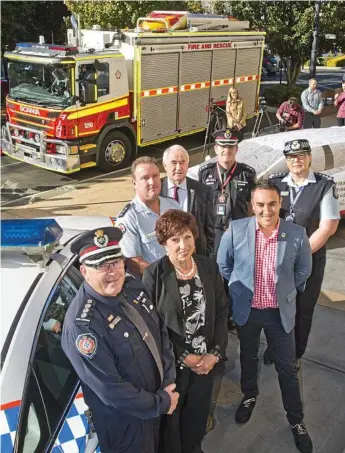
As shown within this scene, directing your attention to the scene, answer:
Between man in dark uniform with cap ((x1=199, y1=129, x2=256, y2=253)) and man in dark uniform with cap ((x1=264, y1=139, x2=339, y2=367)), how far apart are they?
1.70ft

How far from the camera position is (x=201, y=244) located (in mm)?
3758

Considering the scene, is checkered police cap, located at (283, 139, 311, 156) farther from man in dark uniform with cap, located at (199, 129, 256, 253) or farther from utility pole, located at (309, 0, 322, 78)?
utility pole, located at (309, 0, 322, 78)

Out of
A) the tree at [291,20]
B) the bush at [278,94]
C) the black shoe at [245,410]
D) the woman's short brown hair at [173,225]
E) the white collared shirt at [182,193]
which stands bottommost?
the bush at [278,94]

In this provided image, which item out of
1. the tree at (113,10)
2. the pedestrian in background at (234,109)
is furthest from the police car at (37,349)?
the tree at (113,10)

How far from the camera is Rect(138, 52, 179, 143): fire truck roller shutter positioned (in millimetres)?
10500

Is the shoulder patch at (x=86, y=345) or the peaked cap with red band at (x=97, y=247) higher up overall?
the peaked cap with red band at (x=97, y=247)

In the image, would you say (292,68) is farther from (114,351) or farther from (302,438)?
(114,351)

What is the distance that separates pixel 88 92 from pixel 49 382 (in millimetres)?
7845

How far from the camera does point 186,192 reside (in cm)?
394

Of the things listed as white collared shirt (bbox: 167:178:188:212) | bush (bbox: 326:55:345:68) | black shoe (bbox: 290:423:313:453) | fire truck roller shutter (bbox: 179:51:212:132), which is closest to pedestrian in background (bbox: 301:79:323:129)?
fire truck roller shutter (bbox: 179:51:212:132)

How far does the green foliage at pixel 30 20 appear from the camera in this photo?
1881cm

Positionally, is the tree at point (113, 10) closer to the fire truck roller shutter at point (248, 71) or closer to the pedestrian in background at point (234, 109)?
the fire truck roller shutter at point (248, 71)

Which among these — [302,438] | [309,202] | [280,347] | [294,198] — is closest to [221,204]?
[294,198]

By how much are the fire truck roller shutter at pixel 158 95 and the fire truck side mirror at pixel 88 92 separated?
136 centimetres
